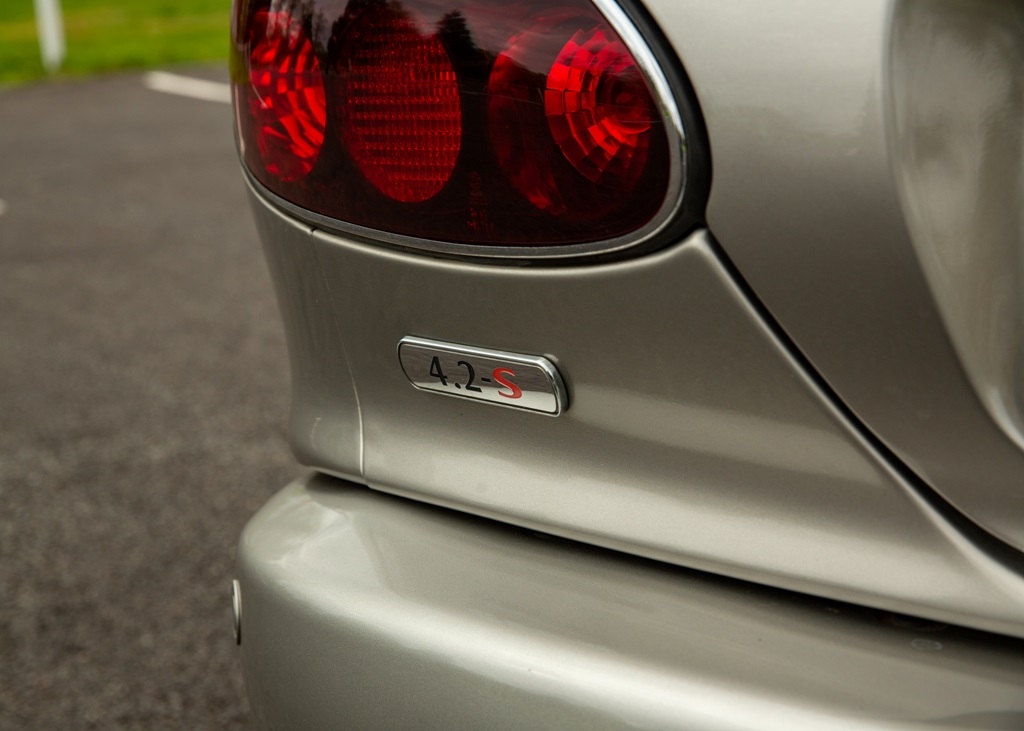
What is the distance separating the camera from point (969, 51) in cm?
82

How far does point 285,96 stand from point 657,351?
42cm

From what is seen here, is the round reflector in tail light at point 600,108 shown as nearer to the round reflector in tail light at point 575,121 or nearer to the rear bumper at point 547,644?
the round reflector in tail light at point 575,121

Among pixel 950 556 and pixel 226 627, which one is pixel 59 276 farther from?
pixel 950 556

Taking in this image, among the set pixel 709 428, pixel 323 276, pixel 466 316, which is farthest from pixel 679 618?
pixel 323 276

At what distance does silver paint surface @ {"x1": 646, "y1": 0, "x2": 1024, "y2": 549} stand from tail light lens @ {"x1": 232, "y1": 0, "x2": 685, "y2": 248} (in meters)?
0.06

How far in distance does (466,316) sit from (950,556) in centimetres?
43

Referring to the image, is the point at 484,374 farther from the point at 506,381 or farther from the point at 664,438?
the point at 664,438

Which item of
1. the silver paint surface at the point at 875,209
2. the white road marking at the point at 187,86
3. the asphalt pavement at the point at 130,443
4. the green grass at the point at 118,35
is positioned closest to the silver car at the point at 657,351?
the silver paint surface at the point at 875,209

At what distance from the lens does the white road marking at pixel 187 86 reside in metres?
9.52

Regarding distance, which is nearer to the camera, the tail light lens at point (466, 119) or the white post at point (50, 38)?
the tail light lens at point (466, 119)

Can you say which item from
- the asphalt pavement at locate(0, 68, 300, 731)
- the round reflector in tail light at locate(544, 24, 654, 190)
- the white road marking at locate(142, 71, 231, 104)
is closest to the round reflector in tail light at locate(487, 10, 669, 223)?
the round reflector in tail light at locate(544, 24, 654, 190)

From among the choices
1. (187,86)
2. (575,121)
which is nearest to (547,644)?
(575,121)

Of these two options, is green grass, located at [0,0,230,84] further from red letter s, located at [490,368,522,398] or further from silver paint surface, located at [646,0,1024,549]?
silver paint surface, located at [646,0,1024,549]

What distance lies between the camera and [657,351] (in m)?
0.90
